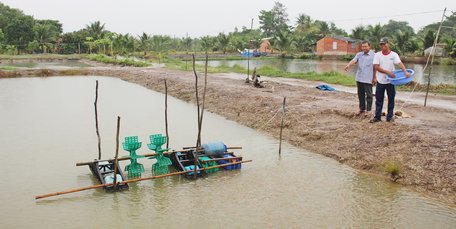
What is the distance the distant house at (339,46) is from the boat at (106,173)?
132ft

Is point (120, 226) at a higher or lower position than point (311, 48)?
lower

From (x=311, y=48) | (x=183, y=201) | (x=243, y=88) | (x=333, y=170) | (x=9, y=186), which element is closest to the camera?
(x=183, y=201)

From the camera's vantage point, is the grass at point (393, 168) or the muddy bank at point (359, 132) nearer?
the muddy bank at point (359, 132)

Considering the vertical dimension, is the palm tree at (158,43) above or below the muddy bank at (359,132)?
above

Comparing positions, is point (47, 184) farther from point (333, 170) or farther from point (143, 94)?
point (143, 94)

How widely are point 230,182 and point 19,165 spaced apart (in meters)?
3.72

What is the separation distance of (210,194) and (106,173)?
67.7 inches

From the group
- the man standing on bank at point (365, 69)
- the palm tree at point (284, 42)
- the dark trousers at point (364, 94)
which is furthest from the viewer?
the palm tree at point (284, 42)

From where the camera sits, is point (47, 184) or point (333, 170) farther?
point (333, 170)

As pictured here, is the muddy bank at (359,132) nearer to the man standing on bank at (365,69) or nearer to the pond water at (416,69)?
the man standing on bank at (365,69)

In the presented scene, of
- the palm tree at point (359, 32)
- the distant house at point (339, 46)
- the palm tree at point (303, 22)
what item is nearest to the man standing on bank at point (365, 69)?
the distant house at point (339, 46)

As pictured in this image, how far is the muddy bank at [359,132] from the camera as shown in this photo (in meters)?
Answer: 5.89

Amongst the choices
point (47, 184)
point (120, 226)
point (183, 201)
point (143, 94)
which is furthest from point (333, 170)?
point (143, 94)

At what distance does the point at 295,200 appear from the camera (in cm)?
545
